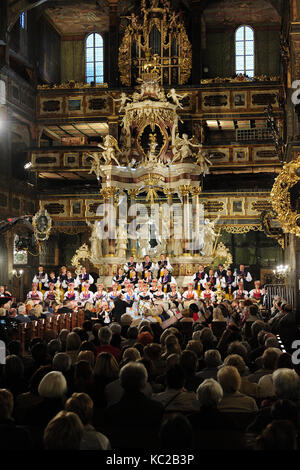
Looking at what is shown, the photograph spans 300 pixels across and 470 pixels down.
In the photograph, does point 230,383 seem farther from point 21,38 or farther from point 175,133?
point 21,38

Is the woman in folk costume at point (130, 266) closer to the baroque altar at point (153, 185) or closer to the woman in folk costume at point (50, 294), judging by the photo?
the baroque altar at point (153, 185)

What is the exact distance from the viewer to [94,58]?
3441cm

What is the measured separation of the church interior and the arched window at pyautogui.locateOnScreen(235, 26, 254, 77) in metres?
0.05

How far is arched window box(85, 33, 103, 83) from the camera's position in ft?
112

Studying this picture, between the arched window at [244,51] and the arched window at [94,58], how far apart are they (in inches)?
288

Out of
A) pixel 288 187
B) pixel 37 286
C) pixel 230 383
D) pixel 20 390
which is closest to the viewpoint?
pixel 230 383

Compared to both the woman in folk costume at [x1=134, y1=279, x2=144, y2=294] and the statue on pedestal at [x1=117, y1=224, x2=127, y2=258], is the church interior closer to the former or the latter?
the statue on pedestal at [x1=117, y1=224, x2=127, y2=258]

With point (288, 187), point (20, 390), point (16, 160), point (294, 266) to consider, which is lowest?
point (20, 390)

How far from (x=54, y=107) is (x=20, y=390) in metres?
25.6

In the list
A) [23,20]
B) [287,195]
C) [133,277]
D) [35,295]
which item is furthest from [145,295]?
[23,20]

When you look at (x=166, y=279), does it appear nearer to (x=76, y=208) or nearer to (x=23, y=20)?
(x=76, y=208)

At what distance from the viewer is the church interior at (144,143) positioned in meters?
Answer: 26.5

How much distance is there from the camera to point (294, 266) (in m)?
19.1
